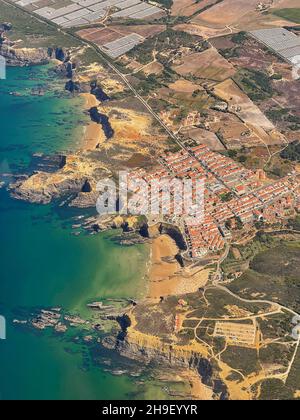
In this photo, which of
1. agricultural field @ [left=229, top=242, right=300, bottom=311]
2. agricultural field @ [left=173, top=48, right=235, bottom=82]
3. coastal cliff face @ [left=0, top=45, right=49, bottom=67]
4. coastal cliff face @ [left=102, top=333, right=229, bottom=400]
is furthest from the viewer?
coastal cliff face @ [left=0, top=45, right=49, bottom=67]

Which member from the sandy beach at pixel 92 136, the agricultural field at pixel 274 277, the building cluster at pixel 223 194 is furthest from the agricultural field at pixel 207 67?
the agricultural field at pixel 274 277

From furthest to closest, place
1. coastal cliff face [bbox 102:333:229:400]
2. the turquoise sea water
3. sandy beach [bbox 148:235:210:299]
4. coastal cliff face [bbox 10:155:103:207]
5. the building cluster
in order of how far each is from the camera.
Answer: coastal cliff face [bbox 10:155:103:207] < the building cluster < sandy beach [bbox 148:235:210:299] < the turquoise sea water < coastal cliff face [bbox 102:333:229:400]

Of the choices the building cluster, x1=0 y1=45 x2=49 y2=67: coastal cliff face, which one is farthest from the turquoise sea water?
x1=0 y1=45 x2=49 y2=67: coastal cliff face

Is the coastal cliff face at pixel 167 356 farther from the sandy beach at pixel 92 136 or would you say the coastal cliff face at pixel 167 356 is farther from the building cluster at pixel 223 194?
the sandy beach at pixel 92 136

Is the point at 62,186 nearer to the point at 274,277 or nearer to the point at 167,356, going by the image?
the point at 274,277

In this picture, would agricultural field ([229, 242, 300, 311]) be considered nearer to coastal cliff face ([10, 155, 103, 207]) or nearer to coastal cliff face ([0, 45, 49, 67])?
coastal cliff face ([10, 155, 103, 207])
